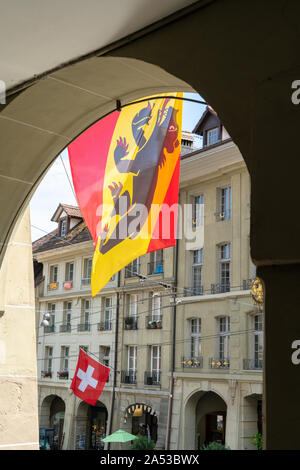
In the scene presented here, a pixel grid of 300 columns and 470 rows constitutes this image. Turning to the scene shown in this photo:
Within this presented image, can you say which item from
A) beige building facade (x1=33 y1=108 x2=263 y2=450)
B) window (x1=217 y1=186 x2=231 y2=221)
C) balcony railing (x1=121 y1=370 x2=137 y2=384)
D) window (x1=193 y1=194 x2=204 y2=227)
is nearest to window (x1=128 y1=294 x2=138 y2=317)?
beige building facade (x1=33 y1=108 x2=263 y2=450)

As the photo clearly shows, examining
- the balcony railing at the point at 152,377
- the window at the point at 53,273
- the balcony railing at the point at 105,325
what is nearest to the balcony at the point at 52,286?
the window at the point at 53,273

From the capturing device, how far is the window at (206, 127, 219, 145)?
20.2m

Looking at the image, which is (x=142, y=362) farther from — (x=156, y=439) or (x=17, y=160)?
(x=17, y=160)

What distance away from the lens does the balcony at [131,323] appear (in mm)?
21359

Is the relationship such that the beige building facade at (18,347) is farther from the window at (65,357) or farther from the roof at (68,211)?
the roof at (68,211)

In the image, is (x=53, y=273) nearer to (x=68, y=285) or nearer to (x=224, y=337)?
(x=68, y=285)

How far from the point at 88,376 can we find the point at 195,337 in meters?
5.93

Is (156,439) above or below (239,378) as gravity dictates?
below

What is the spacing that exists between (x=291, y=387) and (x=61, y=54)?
1559 mm

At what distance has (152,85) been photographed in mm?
2441

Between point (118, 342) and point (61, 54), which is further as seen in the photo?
point (118, 342)

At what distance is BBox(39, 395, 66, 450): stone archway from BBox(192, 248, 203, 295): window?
9.04 metres

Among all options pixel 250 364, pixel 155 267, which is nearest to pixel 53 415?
pixel 155 267
